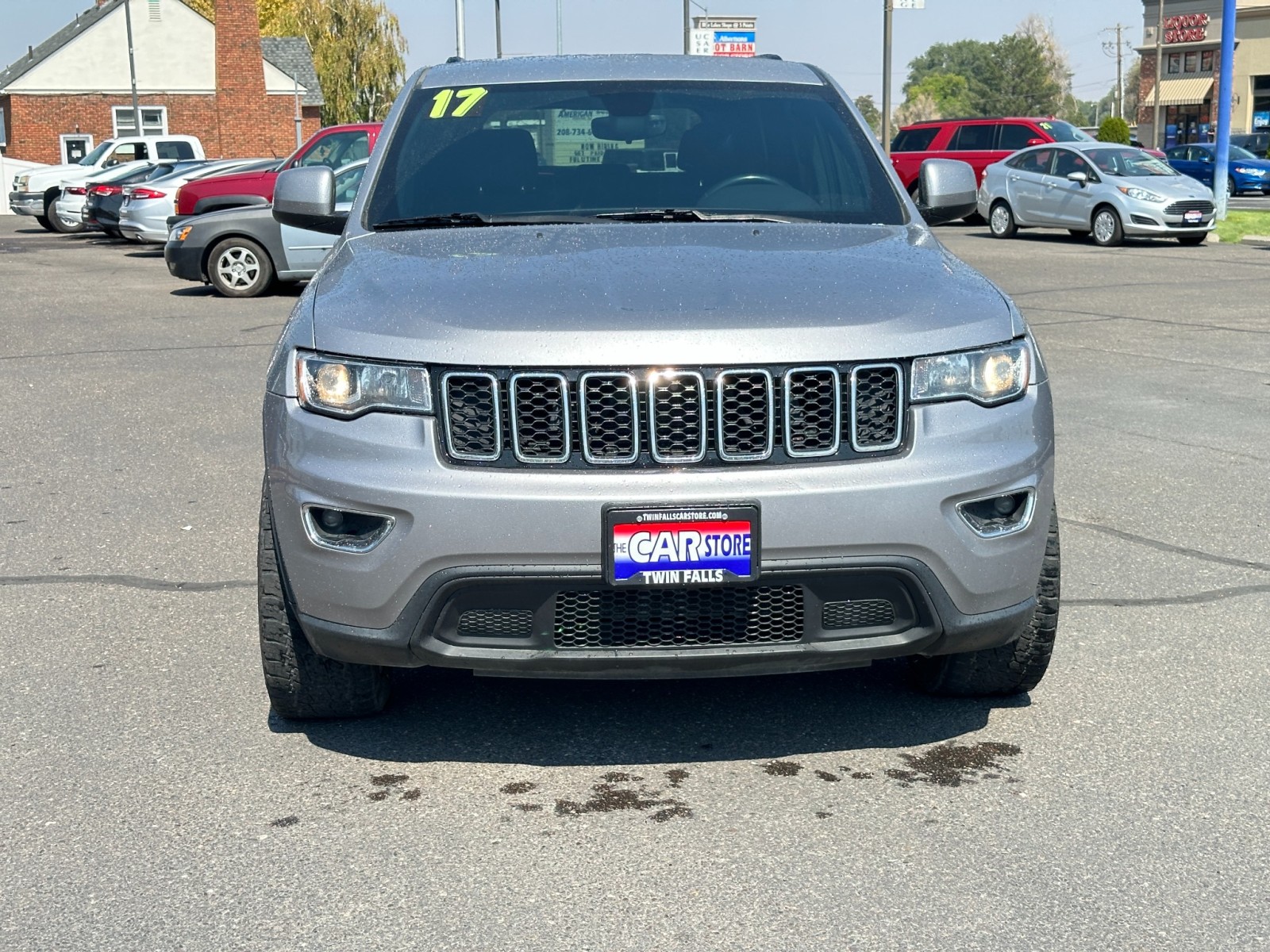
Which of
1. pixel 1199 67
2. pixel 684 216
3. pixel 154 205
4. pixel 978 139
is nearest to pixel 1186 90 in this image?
pixel 1199 67

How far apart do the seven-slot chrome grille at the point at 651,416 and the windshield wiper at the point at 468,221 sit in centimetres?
126

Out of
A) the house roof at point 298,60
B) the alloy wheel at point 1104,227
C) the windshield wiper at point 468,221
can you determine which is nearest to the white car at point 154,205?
the alloy wheel at point 1104,227

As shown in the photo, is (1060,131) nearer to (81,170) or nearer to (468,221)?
(81,170)

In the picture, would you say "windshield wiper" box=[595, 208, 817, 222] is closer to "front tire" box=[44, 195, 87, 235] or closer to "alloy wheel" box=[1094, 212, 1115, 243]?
"alloy wheel" box=[1094, 212, 1115, 243]

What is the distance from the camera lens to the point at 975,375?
3797 mm

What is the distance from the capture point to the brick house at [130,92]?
6038 cm

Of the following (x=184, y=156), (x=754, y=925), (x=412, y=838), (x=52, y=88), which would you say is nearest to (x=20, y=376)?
(x=412, y=838)

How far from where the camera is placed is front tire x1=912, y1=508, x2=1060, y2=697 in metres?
4.16

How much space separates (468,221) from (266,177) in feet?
54.3

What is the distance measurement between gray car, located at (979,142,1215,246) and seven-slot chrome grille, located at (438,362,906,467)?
68.6 feet

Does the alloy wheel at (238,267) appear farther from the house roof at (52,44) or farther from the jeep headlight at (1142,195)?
the house roof at (52,44)

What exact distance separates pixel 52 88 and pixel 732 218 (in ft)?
202

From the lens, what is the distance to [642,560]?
3.57 m

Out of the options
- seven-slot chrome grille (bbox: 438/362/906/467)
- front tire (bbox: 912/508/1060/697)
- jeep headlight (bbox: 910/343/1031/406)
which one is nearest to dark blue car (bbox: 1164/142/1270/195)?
front tire (bbox: 912/508/1060/697)
